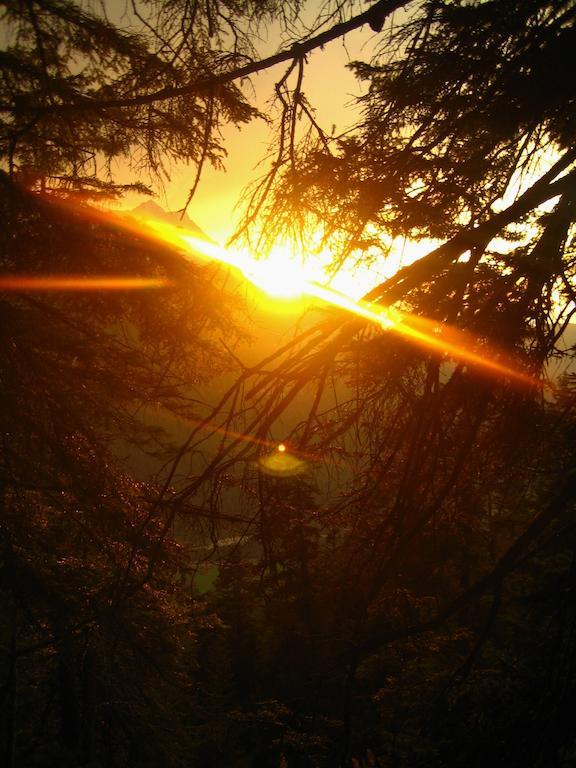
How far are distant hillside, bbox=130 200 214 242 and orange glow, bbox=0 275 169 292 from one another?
0.57 meters

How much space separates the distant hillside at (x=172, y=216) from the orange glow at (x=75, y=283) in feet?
1.88

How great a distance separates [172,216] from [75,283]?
71.8 inches

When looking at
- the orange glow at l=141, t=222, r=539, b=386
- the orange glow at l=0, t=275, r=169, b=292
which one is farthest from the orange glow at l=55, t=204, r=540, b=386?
the orange glow at l=0, t=275, r=169, b=292

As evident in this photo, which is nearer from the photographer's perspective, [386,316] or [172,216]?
[386,316]

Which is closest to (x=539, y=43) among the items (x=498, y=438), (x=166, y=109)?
(x=498, y=438)

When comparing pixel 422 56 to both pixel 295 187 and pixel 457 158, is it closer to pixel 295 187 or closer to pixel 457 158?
pixel 457 158

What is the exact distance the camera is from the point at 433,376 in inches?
73.0

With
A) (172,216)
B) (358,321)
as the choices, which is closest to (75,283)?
(172,216)

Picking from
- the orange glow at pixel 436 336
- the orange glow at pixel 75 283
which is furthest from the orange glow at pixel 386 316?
the orange glow at pixel 75 283

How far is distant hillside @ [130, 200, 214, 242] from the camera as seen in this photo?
2330 mm

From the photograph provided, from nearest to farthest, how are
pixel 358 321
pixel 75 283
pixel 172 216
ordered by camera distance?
pixel 358 321, pixel 172 216, pixel 75 283

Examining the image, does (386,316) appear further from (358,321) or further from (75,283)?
(75,283)

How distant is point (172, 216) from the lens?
9.25 feet

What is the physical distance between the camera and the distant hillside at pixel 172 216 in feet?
7.64
